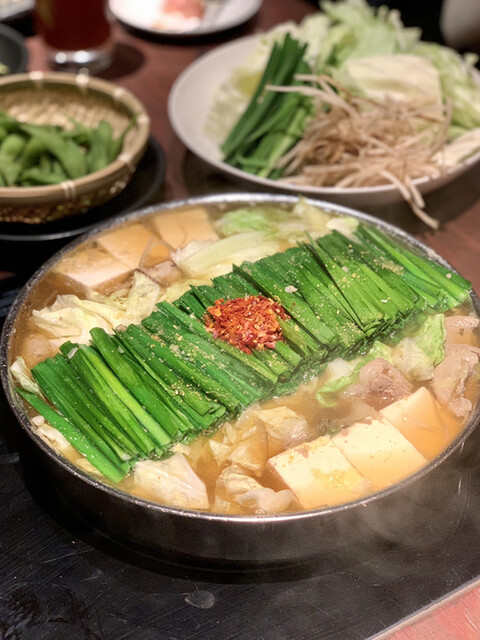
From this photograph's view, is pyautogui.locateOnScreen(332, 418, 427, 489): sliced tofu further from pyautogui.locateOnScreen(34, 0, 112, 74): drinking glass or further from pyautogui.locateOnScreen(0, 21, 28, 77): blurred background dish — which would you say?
pyautogui.locateOnScreen(34, 0, 112, 74): drinking glass

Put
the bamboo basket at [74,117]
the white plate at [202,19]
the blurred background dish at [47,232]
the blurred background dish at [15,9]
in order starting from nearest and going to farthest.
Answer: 1. the bamboo basket at [74,117]
2. the blurred background dish at [47,232]
3. the white plate at [202,19]
4. the blurred background dish at [15,9]

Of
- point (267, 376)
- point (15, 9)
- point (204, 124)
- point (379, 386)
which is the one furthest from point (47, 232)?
point (15, 9)

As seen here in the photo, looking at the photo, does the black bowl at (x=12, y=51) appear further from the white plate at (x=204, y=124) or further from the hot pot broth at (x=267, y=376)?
Answer: the hot pot broth at (x=267, y=376)

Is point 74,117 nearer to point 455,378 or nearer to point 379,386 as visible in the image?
point 379,386

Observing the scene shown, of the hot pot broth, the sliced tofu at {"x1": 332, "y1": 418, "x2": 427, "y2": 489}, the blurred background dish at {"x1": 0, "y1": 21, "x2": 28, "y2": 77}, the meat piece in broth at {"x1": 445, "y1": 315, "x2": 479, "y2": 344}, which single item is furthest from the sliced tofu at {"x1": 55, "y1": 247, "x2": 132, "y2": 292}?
the blurred background dish at {"x1": 0, "y1": 21, "x2": 28, "y2": 77}

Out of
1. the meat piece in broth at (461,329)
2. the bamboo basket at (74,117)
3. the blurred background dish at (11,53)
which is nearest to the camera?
the meat piece in broth at (461,329)

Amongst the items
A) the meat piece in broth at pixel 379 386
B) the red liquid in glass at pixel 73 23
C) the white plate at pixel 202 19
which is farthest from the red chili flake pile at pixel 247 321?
the white plate at pixel 202 19

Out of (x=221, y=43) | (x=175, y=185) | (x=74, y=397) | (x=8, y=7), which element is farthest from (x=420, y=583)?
(x=8, y=7)

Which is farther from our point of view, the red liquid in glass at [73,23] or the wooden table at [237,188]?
the red liquid in glass at [73,23]
